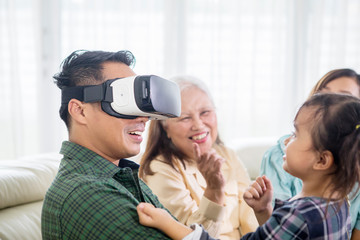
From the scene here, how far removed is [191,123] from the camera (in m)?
2.10

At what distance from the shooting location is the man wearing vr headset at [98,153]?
1.11 metres

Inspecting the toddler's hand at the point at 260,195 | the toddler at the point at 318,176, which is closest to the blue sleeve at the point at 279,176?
the toddler's hand at the point at 260,195

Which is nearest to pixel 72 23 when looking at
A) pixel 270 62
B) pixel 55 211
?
pixel 270 62

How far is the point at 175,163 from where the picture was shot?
2062mm

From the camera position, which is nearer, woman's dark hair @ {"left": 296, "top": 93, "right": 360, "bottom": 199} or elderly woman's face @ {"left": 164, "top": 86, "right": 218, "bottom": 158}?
woman's dark hair @ {"left": 296, "top": 93, "right": 360, "bottom": 199}

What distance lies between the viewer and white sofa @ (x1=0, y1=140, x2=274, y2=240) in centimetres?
165

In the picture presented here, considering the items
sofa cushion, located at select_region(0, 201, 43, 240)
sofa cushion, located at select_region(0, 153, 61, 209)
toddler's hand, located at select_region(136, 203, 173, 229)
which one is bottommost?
sofa cushion, located at select_region(0, 201, 43, 240)

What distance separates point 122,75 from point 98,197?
0.41 meters

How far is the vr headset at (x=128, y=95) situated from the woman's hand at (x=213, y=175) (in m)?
0.47

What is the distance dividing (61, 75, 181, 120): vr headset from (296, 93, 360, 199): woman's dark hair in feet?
1.56

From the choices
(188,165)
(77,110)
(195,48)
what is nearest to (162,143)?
(188,165)

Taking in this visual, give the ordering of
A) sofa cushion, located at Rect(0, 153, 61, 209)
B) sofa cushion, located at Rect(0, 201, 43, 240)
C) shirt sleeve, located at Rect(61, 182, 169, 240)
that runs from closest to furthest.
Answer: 1. shirt sleeve, located at Rect(61, 182, 169, 240)
2. sofa cushion, located at Rect(0, 201, 43, 240)
3. sofa cushion, located at Rect(0, 153, 61, 209)

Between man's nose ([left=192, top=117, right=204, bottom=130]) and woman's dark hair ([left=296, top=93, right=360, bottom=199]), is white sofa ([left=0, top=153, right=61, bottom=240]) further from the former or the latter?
woman's dark hair ([left=296, top=93, right=360, bottom=199])

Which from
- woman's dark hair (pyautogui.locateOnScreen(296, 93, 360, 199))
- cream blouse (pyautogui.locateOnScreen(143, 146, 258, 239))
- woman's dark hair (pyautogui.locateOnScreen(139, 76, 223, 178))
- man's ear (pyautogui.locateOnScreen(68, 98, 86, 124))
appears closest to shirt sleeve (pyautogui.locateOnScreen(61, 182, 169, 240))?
man's ear (pyautogui.locateOnScreen(68, 98, 86, 124))
